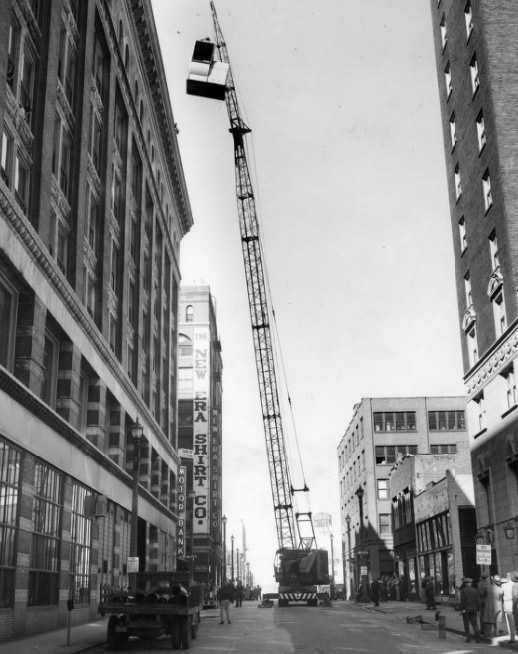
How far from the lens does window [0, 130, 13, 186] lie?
81.5 ft

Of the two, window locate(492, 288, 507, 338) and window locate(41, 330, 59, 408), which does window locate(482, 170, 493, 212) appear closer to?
window locate(492, 288, 507, 338)

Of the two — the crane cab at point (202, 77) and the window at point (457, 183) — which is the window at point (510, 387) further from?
the crane cab at point (202, 77)

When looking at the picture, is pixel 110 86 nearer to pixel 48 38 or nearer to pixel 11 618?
pixel 48 38

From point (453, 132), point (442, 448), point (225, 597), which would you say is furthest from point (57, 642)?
point (442, 448)

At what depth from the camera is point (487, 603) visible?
24.3 metres

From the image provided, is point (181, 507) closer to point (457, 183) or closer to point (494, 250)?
point (457, 183)

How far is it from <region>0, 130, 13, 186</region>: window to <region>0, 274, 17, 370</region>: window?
3491 mm

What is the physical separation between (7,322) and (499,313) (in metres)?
21.8

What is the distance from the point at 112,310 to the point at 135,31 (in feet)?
63.0

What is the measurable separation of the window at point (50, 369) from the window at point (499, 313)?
754 inches

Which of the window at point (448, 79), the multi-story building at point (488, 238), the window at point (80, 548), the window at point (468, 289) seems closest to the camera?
the window at point (80, 548)

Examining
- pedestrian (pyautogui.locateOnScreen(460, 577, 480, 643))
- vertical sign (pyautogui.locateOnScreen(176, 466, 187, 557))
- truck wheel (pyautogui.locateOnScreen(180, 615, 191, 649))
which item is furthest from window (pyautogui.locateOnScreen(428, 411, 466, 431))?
truck wheel (pyautogui.locateOnScreen(180, 615, 191, 649))

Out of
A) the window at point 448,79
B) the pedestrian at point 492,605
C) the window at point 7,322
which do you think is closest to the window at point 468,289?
the window at point 448,79

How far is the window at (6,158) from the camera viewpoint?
2483 centimetres
